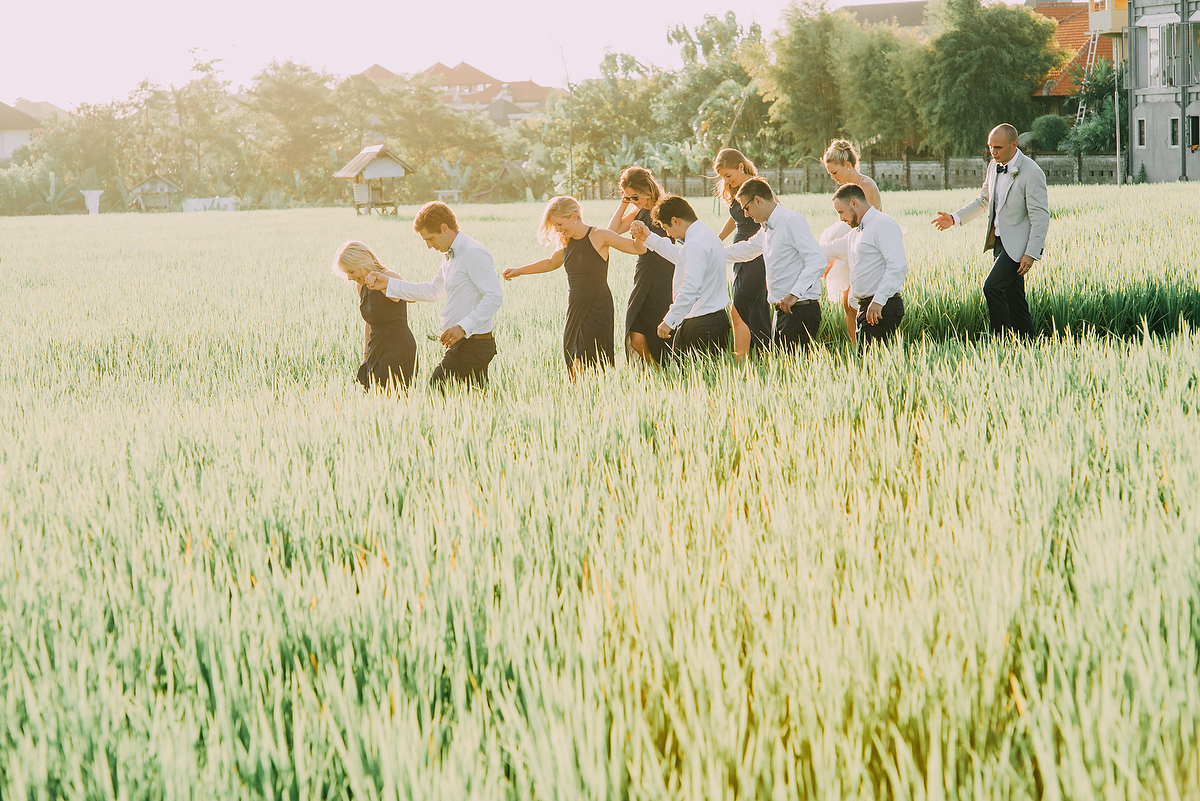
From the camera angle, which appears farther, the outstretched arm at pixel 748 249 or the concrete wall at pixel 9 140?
the concrete wall at pixel 9 140

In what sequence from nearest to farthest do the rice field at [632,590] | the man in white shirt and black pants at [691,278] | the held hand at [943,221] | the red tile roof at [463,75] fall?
the rice field at [632,590] < the man in white shirt and black pants at [691,278] < the held hand at [943,221] < the red tile roof at [463,75]

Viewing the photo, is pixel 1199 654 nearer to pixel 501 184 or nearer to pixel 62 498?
pixel 62 498

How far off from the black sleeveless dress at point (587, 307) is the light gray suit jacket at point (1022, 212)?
3065 millimetres

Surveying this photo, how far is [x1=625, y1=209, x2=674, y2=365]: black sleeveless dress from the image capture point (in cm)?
663

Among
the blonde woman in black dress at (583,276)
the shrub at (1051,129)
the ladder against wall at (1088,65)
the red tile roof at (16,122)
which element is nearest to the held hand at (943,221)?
the blonde woman in black dress at (583,276)

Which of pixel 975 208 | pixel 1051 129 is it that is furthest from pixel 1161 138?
pixel 975 208

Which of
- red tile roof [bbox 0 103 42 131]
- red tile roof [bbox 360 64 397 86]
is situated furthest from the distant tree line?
red tile roof [bbox 360 64 397 86]

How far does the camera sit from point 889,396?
472cm

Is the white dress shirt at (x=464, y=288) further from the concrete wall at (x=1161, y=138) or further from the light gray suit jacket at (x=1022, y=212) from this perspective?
the concrete wall at (x=1161, y=138)

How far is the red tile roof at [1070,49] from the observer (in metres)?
42.7

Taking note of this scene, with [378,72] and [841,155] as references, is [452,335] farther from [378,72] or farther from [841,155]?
[378,72]

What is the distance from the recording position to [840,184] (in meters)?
7.24

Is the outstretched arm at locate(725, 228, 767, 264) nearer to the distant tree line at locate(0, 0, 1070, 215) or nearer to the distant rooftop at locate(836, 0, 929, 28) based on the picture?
the distant tree line at locate(0, 0, 1070, 215)

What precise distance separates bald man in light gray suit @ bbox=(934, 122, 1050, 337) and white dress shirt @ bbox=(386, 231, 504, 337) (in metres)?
3.34
